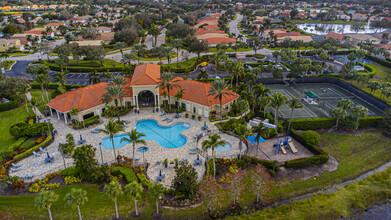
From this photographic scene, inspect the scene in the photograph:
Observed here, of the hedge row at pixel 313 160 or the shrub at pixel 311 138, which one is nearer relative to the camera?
the hedge row at pixel 313 160

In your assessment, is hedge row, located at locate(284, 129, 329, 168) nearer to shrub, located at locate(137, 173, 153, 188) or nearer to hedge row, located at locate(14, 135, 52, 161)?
shrub, located at locate(137, 173, 153, 188)

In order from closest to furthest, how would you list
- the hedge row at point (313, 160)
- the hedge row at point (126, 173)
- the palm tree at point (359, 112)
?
the hedge row at point (126, 173) → the hedge row at point (313, 160) → the palm tree at point (359, 112)

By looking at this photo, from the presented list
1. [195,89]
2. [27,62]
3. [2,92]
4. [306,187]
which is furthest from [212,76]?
[27,62]

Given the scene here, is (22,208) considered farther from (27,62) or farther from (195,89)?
(27,62)

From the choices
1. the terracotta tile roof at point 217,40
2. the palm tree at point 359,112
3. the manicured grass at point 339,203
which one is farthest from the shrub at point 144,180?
the terracotta tile roof at point 217,40

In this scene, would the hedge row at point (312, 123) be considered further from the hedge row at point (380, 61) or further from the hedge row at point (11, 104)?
the hedge row at point (11, 104)
